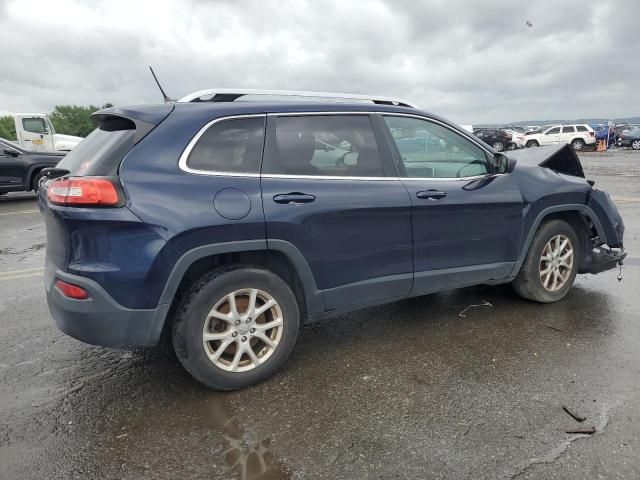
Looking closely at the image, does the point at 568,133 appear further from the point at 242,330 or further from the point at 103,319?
the point at 103,319

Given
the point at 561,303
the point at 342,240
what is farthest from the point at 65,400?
the point at 561,303

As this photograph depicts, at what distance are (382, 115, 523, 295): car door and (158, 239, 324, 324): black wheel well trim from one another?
838 millimetres

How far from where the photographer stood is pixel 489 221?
388 cm

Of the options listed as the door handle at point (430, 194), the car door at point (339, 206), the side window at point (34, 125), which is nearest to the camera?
the car door at point (339, 206)

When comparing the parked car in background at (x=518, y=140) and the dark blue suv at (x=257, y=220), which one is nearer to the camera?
the dark blue suv at (x=257, y=220)

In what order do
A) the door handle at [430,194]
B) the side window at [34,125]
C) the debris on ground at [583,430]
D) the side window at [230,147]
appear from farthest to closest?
the side window at [34,125] < the door handle at [430,194] < the side window at [230,147] < the debris on ground at [583,430]

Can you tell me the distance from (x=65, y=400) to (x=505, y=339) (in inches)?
121

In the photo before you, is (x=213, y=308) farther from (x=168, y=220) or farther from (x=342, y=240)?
(x=342, y=240)

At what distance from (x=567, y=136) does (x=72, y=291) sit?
3846 centimetres

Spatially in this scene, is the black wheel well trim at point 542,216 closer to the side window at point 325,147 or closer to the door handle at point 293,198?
the side window at point 325,147

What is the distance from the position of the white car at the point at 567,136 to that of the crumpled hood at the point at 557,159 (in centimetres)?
3273

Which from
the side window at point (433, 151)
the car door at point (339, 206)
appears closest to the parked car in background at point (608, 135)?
the side window at point (433, 151)

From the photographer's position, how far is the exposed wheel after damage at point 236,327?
114 inches

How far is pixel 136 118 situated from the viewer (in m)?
2.93
